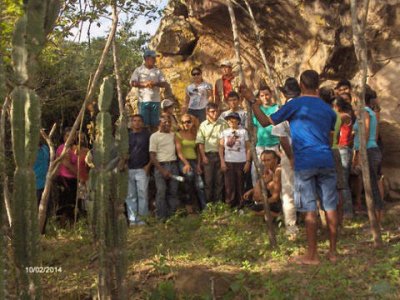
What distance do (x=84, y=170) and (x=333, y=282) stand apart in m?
4.95

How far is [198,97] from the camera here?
9719 millimetres

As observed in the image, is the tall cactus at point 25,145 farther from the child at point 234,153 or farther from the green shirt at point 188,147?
the green shirt at point 188,147

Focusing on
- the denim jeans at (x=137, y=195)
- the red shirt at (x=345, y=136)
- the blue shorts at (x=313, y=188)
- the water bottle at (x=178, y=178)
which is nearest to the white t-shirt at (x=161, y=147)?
the water bottle at (x=178, y=178)

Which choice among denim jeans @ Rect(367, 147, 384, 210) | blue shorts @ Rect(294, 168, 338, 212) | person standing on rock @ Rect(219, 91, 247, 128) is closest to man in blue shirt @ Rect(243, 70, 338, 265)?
blue shorts @ Rect(294, 168, 338, 212)

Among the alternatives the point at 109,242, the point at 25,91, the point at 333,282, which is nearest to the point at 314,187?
the point at 333,282

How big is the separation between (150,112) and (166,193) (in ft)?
6.12

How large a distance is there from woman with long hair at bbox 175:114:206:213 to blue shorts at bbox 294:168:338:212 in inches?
125

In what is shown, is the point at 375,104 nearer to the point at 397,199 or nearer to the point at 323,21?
the point at 397,199

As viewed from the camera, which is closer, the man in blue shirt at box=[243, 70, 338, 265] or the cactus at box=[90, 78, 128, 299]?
the cactus at box=[90, 78, 128, 299]

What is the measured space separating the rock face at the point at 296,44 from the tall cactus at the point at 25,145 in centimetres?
665

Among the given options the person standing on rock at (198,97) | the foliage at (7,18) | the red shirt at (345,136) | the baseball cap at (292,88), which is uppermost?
the foliage at (7,18)

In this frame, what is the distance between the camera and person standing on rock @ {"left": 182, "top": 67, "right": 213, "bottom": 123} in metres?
9.70

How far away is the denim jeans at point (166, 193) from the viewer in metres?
8.41

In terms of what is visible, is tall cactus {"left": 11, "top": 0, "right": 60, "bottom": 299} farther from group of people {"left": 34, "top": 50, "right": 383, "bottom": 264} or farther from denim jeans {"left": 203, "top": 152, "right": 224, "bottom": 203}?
denim jeans {"left": 203, "top": 152, "right": 224, "bottom": 203}
